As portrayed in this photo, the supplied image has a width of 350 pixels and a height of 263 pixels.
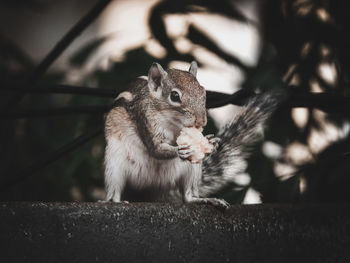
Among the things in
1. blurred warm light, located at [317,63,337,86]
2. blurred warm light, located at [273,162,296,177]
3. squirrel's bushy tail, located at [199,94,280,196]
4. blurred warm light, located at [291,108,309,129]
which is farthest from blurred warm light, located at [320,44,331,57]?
squirrel's bushy tail, located at [199,94,280,196]

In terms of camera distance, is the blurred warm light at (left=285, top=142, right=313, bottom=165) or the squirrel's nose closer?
the squirrel's nose

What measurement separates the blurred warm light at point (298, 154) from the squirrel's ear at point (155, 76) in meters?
0.51

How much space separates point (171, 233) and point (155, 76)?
155 mm

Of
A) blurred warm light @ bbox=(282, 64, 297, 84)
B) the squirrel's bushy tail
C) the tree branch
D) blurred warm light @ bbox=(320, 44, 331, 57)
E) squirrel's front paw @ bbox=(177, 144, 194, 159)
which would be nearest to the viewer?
squirrel's front paw @ bbox=(177, 144, 194, 159)

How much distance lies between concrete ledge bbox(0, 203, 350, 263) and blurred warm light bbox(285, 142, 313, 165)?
422mm

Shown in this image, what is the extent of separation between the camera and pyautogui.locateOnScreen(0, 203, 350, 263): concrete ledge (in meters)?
0.50

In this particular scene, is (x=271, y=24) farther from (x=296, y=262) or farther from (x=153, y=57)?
(x=296, y=262)

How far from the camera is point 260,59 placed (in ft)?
3.34

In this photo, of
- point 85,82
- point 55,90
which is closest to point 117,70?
point 85,82

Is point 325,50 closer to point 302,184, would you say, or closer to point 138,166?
point 302,184

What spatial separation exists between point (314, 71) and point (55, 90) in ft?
2.03

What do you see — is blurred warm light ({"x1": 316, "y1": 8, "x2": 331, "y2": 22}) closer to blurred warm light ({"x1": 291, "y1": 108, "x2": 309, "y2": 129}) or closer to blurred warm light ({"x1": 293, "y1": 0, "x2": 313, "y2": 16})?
blurred warm light ({"x1": 293, "y1": 0, "x2": 313, "y2": 16})

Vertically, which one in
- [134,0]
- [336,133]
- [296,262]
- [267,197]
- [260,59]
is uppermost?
[134,0]

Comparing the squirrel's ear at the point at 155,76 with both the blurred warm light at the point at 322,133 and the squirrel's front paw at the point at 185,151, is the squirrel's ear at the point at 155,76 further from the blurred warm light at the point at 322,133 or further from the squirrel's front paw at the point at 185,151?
the blurred warm light at the point at 322,133
